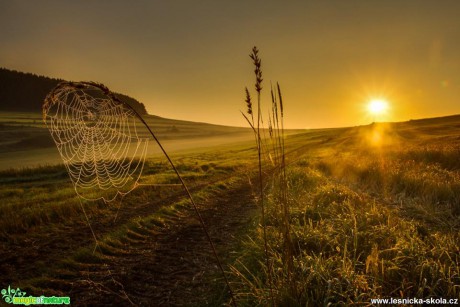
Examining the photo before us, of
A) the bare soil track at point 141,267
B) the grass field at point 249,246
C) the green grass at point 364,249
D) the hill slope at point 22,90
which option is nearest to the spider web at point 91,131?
the grass field at point 249,246

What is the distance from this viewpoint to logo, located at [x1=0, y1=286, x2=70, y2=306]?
17.1 feet

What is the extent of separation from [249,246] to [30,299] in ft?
14.2

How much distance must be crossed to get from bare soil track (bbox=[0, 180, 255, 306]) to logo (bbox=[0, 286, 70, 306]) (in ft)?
0.44

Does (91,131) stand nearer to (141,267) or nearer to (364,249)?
(141,267)

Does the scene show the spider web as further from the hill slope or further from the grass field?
the hill slope

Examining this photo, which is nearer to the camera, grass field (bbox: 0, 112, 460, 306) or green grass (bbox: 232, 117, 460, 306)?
green grass (bbox: 232, 117, 460, 306)

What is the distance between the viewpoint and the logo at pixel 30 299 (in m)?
5.21

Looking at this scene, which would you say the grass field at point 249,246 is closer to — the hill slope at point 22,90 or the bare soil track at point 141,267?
the bare soil track at point 141,267

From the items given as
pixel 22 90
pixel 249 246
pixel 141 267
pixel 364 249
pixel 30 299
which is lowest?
pixel 141 267

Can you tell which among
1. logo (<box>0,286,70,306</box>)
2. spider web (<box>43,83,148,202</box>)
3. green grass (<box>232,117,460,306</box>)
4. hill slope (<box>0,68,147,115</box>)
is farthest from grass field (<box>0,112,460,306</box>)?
hill slope (<box>0,68,147,115</box>)

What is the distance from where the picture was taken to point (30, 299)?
5.30 m

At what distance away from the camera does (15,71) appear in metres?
102

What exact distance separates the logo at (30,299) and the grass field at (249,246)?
0.15 metres

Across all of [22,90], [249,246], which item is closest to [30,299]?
[249,246]
